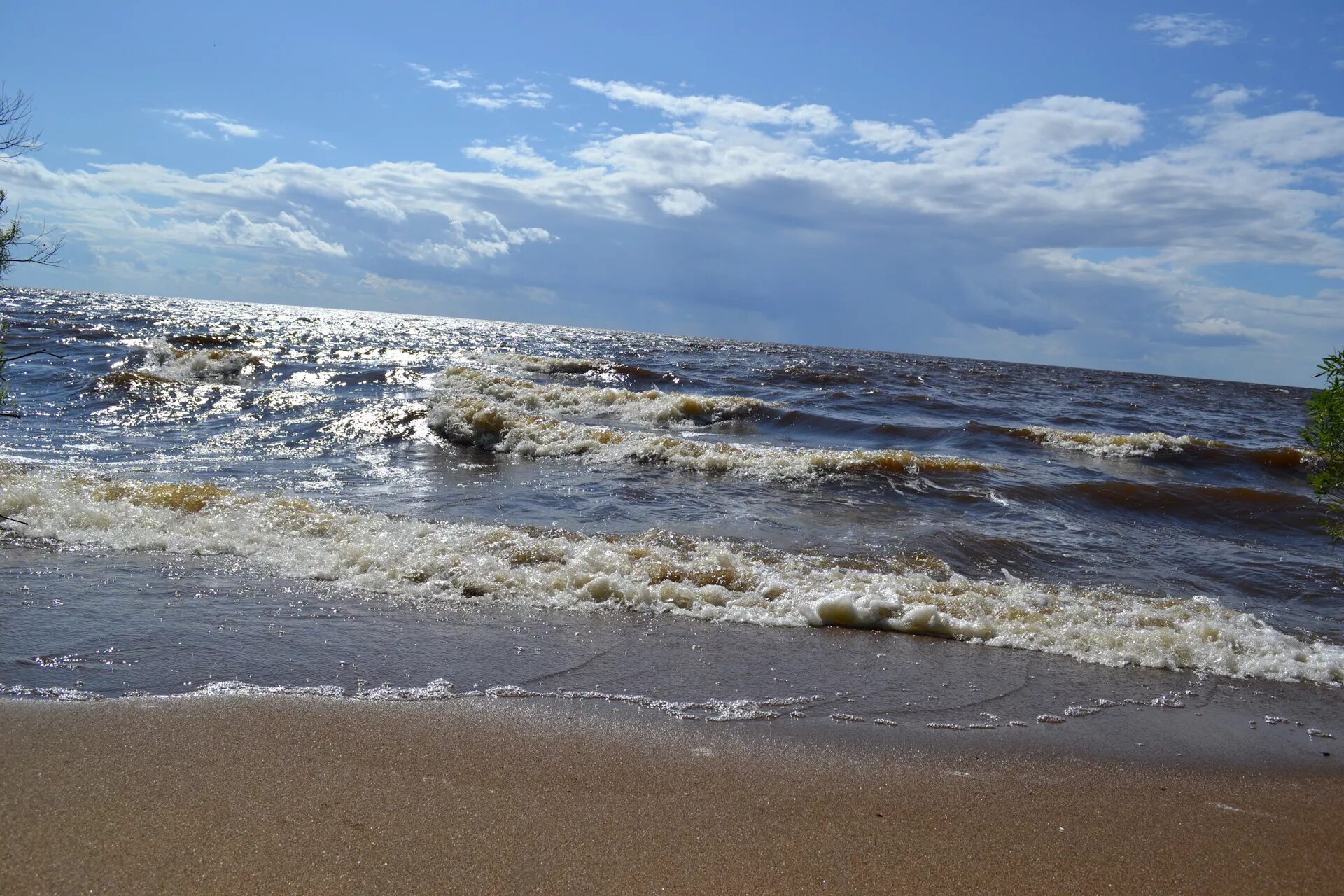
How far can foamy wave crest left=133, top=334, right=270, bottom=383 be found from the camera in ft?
70.7

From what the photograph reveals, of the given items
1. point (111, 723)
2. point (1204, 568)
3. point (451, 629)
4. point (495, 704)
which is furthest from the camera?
point (1204, 568)

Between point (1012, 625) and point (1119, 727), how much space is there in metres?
1.53

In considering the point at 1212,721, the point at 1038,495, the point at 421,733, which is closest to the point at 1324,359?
the point at 1212,721

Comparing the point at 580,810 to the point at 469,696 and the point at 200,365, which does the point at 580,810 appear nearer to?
the point at 469,696

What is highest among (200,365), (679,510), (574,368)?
(574,368)

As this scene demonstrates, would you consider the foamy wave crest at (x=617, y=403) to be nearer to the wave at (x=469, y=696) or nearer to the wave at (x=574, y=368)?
the wave at (x=574, y=368)

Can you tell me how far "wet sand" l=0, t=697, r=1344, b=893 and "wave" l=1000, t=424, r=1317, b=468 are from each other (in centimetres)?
1514

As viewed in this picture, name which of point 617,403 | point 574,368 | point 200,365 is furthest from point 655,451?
point 574,368

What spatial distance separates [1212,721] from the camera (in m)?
4.61

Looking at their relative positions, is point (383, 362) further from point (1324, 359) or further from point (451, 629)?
point (1324, 359)

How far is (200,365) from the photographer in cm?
2230

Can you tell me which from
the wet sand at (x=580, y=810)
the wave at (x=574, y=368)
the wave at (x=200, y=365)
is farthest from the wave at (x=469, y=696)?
the wave at (x=574, y=368)

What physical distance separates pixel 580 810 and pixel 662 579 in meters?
3.31

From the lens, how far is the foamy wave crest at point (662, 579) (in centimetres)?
581
